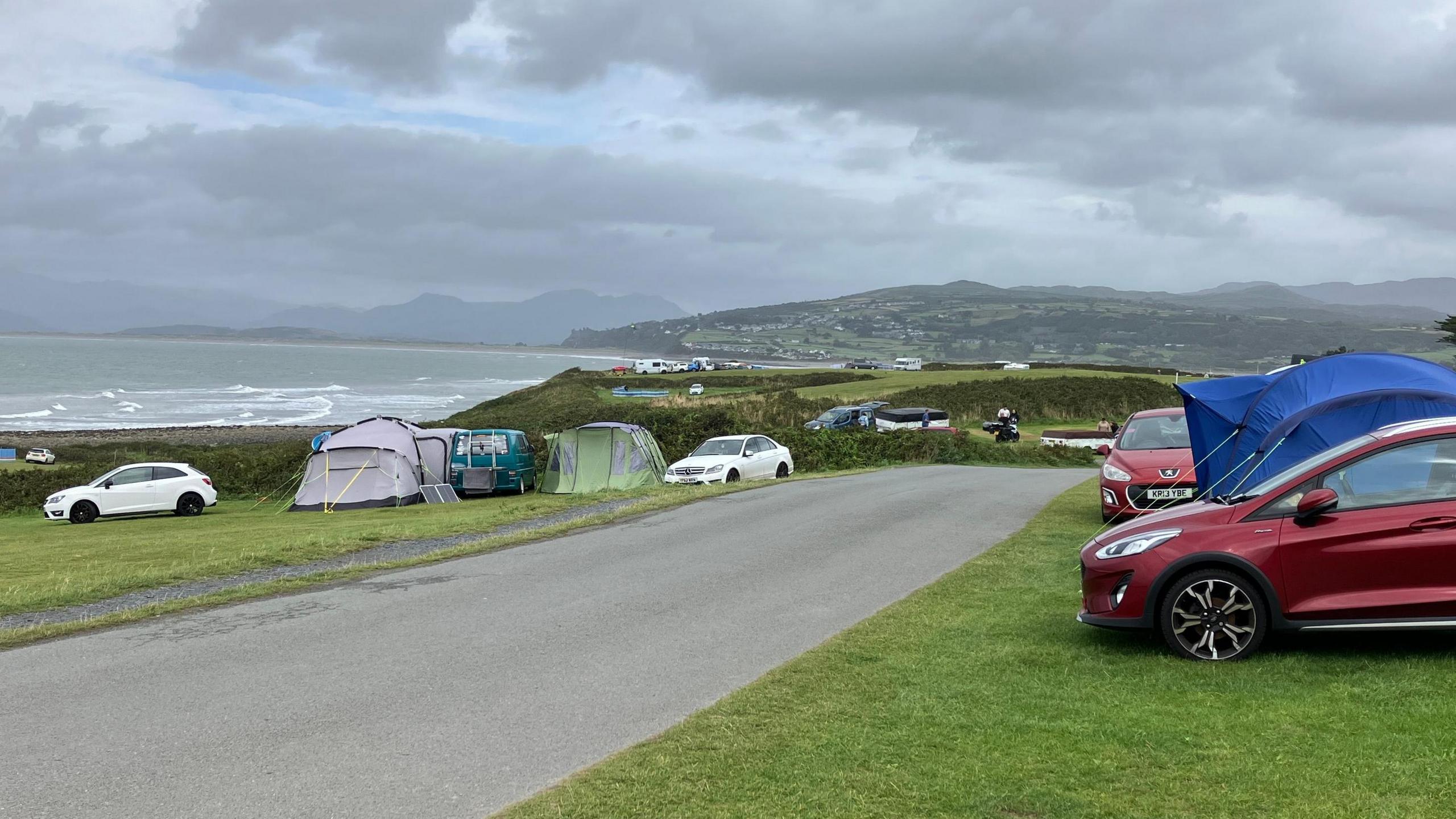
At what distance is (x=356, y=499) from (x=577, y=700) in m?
22.9

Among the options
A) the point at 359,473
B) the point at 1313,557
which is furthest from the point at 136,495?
the point at 1313,557

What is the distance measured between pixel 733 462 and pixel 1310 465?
20807 mm

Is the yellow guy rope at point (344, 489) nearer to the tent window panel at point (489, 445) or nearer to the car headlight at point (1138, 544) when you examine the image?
the tent window panel at point (489, 445)

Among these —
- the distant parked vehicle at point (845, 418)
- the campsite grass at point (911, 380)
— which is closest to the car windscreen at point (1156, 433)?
the distant parked vehicle at point (845, 418)

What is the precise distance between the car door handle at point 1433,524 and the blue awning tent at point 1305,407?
13.7 ft

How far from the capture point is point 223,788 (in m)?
5.69

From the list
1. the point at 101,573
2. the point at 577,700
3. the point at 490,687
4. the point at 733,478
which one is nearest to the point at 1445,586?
the point at 577,700

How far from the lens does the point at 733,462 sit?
2848 centimetres

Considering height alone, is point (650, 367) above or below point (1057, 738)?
above

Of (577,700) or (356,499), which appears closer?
(577,700)

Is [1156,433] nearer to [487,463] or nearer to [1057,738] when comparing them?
[1057,738]

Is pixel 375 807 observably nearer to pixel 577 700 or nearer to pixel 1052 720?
pixel 577 700

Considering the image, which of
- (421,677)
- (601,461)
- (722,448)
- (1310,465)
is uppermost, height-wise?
(1310,465)

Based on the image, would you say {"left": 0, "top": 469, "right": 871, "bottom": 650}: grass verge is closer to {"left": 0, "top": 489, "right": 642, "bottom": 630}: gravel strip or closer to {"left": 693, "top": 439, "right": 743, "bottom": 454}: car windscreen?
{"left": 0, "top": 489, "right": 642, "bottom": 630}: gravel strip
